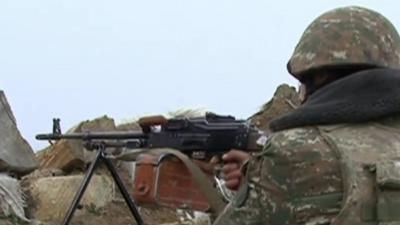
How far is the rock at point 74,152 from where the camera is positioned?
11.5 metres

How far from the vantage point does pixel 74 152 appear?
11.5 meters

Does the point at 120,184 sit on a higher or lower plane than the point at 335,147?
lower

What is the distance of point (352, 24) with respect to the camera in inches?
125

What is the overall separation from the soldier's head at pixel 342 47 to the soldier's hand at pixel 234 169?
1.17 ft

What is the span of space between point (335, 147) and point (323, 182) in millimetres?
108

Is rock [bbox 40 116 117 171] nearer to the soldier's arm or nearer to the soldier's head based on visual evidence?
the soldier's head

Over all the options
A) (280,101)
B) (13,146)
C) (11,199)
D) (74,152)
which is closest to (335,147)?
(11,199)

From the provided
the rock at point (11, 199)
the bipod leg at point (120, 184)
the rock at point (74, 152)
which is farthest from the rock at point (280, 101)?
the bipod leg at point (120, 184)

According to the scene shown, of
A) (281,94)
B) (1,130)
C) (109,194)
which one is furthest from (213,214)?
(281,94)

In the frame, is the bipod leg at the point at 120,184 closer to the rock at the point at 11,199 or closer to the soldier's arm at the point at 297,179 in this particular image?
the rock at the point at 11,199

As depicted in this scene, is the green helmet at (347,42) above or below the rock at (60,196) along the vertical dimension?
above

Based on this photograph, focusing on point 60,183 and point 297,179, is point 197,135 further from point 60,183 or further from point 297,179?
point 60,183

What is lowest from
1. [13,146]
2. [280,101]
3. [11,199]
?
[280,101]

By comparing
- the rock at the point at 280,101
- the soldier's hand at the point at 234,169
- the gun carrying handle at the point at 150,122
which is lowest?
the rock at the point at 280,101
